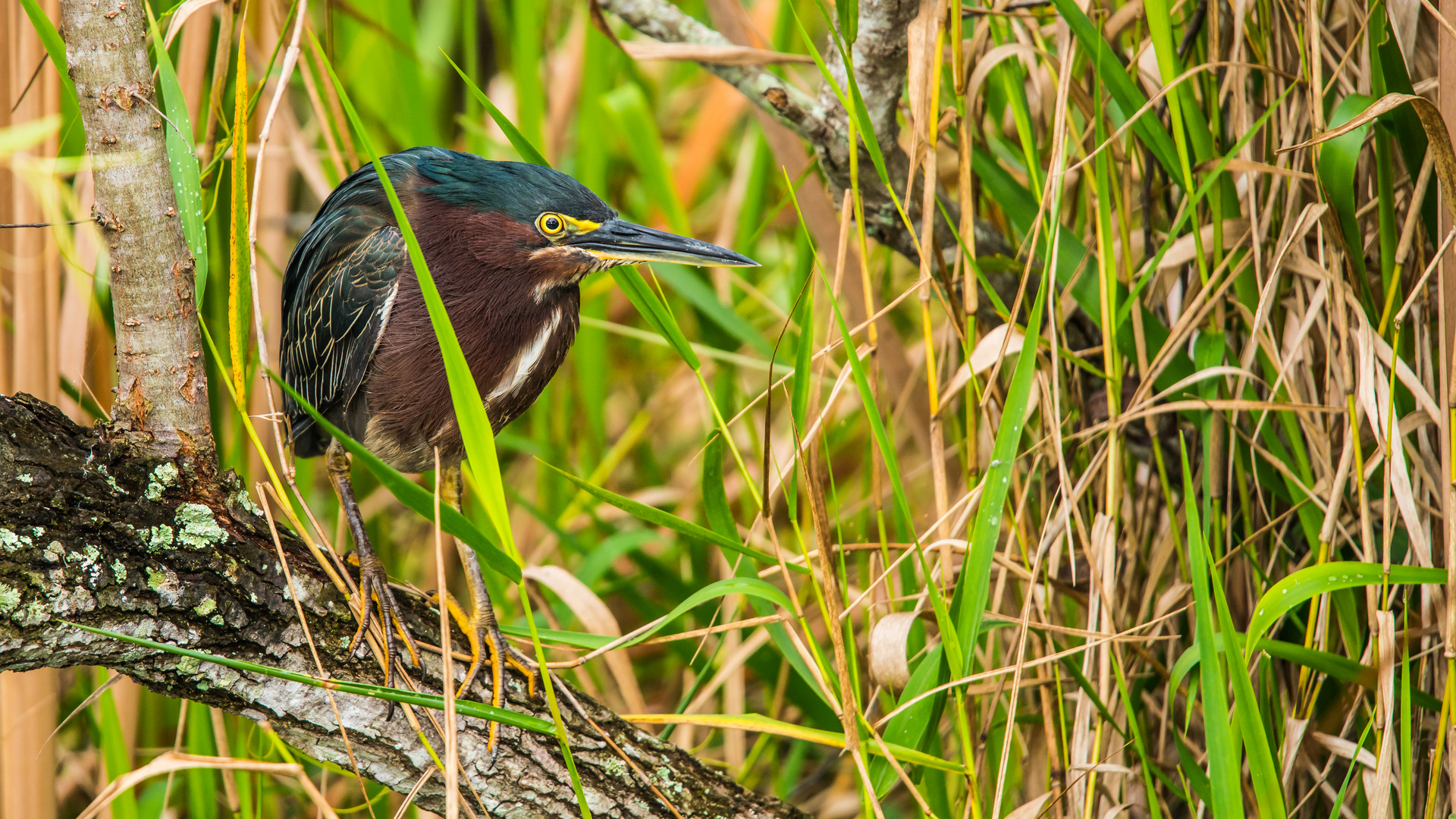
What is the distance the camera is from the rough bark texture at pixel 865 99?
1528 millimetres

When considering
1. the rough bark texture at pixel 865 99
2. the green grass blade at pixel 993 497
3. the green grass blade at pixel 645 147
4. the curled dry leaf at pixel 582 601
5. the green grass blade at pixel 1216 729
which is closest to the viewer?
the green grass blade at pixel 1216 729

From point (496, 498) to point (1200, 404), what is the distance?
97cm

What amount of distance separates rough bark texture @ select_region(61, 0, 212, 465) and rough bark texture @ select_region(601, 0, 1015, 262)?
0.88 metres

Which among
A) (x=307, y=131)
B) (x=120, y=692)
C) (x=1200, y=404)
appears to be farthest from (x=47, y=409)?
(x=307, y=131)

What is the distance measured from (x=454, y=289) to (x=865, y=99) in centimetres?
74

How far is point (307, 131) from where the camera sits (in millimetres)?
2871

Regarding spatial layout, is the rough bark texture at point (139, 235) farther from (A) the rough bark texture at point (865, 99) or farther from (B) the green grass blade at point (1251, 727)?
(B) the green grass blade at point (1251, 727)

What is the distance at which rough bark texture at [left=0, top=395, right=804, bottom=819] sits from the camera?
1.02 metres

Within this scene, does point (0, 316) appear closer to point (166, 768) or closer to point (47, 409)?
point (47, 409)

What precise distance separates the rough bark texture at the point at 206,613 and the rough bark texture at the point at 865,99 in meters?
0.93

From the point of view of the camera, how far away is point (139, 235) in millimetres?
1073

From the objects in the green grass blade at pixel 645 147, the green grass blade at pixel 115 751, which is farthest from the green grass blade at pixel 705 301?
the green grass blade at pixel 115 751

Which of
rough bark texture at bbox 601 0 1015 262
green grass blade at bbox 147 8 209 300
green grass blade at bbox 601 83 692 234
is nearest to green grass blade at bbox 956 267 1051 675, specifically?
rough bark texture at bbox 601 0 1015 262

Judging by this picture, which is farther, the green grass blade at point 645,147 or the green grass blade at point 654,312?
the green grass blade at point 645,147
